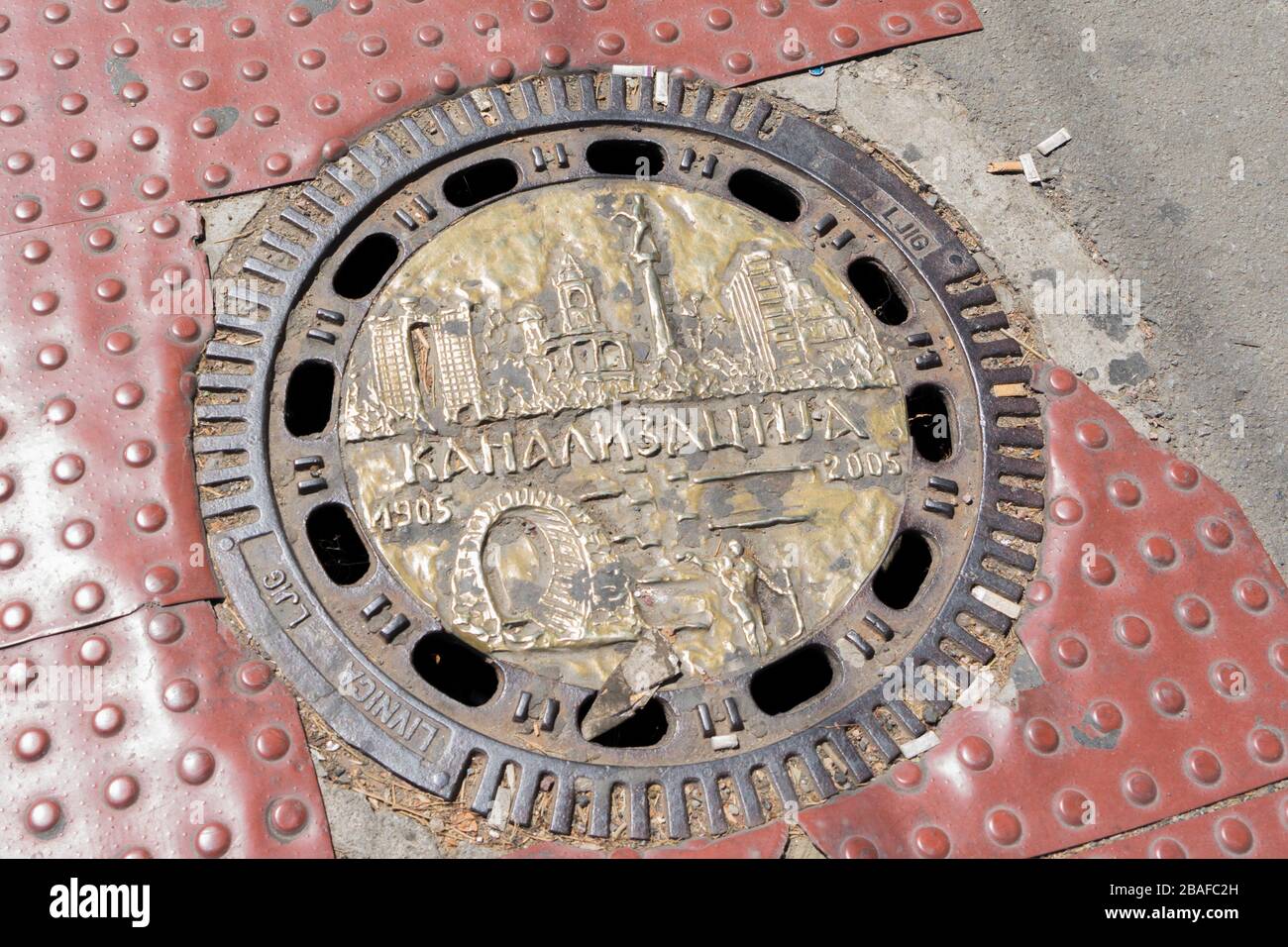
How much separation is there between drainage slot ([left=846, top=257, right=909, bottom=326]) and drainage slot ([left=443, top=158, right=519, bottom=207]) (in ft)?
3.30

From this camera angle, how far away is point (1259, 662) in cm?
255

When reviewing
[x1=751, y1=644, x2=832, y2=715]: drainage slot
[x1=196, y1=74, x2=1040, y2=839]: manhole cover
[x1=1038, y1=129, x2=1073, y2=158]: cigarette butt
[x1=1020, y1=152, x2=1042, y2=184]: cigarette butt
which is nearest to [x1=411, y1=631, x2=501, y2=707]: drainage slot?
[x1=196, y1=74, x2=1040, y2=839]: manhole cover

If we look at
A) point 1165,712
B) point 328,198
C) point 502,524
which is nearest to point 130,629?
point 502,524

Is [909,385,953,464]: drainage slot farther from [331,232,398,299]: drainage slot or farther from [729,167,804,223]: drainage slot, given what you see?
[331,232,398,299]: drainage slot

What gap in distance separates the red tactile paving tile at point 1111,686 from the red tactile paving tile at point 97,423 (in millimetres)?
1590

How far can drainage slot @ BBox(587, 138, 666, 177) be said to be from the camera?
2.97 metres

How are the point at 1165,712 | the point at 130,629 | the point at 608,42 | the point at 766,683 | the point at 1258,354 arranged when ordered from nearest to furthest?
the point at 130,629, the point at 1165,712, the point at 766,683, the point at 1258,354, the point at 608,42

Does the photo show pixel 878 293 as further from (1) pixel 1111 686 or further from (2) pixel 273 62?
(2) pixel 273 62

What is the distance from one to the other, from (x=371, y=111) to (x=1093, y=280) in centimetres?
205

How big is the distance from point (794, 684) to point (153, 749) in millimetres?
1502

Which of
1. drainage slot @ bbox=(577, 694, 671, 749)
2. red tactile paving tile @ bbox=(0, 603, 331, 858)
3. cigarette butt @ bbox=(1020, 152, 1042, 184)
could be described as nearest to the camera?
red tactile paving tile @ bbox=(0, 603, 331, 858)

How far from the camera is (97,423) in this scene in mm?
2510

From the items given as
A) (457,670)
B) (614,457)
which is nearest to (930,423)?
(614,457)

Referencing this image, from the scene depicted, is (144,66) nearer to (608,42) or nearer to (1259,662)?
(608,42)
